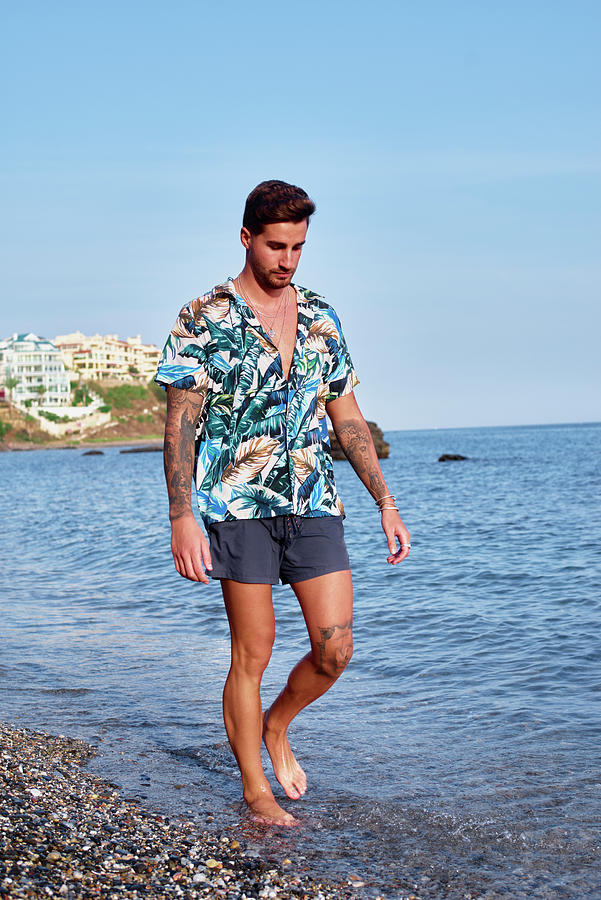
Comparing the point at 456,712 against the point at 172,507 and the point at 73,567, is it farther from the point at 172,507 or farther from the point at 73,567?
the point at 73,567

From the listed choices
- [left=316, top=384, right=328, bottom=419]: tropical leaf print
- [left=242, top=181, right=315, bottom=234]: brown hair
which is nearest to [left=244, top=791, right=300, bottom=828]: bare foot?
[left=316, top=384, right=328, bottom=419]: tropical leaf print

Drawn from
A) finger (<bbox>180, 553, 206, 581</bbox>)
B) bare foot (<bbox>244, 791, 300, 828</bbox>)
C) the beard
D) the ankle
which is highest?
the beard

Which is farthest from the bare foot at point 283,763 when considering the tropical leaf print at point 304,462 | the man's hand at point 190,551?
the tropical leaf print at point 304,462

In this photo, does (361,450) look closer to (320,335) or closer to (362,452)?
(362,452)

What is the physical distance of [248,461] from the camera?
3535 mm

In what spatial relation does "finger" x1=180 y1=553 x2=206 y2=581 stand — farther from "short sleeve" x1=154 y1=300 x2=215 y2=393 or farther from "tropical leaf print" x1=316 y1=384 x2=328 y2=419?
"tropical leaf print" x1=316 y1=384 x2=328 y2=419

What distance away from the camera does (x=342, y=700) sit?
630cm

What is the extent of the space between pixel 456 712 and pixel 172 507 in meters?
3.25

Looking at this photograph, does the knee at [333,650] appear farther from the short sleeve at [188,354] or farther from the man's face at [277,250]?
the man's face at [277,250]

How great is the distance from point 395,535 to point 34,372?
16497 centimetres

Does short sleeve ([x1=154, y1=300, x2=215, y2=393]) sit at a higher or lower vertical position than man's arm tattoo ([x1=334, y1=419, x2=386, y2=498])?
higher

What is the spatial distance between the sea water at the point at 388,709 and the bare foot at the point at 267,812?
0.18 ft

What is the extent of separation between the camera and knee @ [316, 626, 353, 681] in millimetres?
3705

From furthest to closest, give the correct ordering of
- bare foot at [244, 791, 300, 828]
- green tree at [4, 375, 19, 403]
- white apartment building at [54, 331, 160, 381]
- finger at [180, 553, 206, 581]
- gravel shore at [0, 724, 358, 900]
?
white apartment building at [54, 331, 160, 381] < green tree at [4, 375, 19, 403] < bare foot at [244, 791, 300, 828] < finger at [180, 553, 206, 581] < gravel shore at [0, 724, 358, 900]
